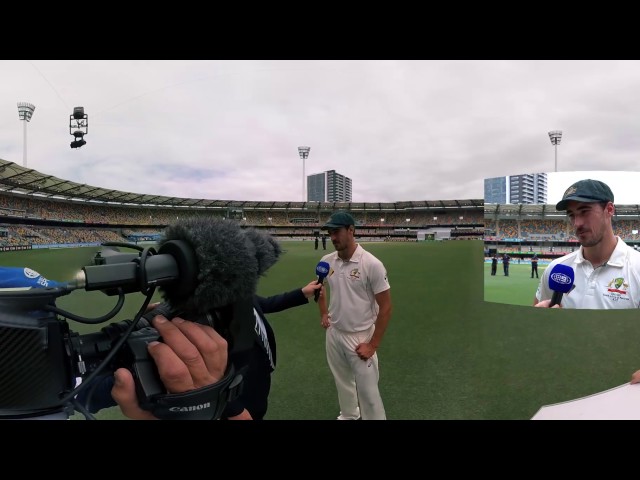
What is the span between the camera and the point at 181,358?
35 cm

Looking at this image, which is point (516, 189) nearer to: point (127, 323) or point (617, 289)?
point (617, 289)

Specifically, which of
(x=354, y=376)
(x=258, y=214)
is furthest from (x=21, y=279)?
(x=354, y=376)

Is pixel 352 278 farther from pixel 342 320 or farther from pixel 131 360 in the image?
pixel 131 360

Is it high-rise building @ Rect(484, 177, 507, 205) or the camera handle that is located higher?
high-rise building @ Rect(484, 177, 507, 205)

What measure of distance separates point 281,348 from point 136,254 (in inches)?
81.3

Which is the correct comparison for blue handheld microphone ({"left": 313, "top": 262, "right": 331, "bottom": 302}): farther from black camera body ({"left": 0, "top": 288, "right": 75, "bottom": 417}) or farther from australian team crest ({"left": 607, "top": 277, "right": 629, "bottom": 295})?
australian team crest ({"left": 607, "top": 277, "right": 629, "bottom": 295})

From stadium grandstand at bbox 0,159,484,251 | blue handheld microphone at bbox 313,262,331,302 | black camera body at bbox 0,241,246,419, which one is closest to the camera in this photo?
black camera body at bbox 0,241,246,419

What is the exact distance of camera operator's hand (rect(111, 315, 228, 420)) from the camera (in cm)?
34

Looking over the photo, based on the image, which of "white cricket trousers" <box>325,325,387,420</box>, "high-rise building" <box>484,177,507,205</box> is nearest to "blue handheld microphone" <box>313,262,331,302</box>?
"white cricket trousers" <box>325,325,387,420</box>

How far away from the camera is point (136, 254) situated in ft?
1.10

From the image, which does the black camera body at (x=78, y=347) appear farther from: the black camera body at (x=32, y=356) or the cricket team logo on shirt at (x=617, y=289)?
the cricket team logo on shirt at (x=617, y=289)
